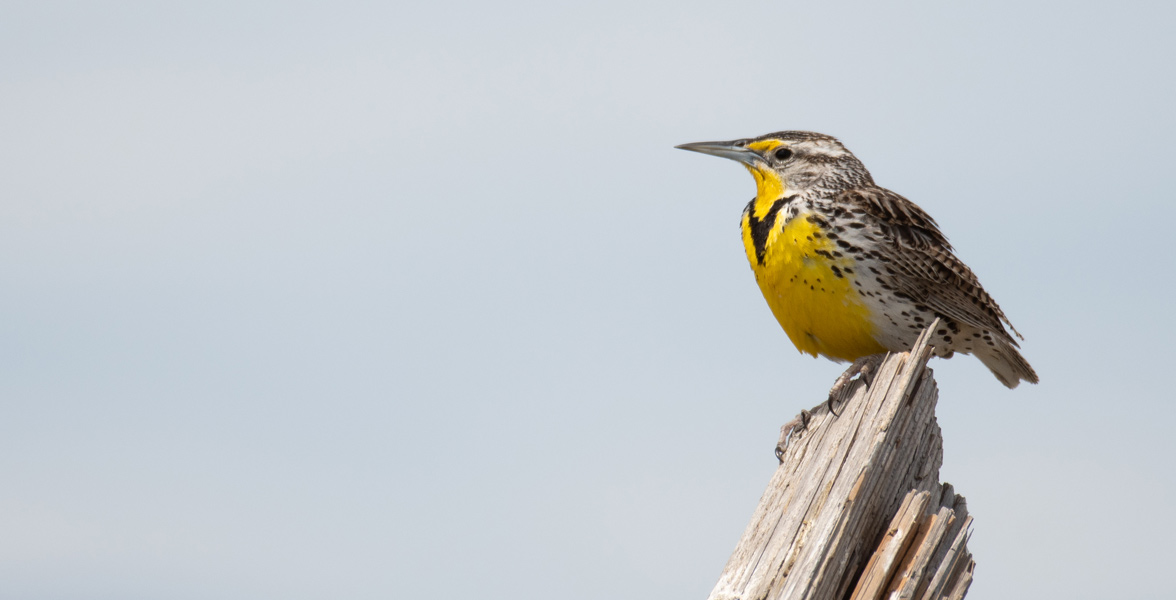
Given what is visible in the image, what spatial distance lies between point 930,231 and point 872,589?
2155mm

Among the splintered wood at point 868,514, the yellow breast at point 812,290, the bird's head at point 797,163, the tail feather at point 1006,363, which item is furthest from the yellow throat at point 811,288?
the splintered wood at point 868,514

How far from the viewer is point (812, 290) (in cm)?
421

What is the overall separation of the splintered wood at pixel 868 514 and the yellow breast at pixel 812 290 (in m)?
1.03

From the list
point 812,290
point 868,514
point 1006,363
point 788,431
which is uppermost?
point 1006,363

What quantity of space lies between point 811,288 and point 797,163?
2.88 ft

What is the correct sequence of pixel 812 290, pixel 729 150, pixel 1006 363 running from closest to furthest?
pixel 812 290, pixel 1006 363, pixel 729 150

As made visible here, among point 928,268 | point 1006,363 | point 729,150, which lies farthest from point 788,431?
point 729,150

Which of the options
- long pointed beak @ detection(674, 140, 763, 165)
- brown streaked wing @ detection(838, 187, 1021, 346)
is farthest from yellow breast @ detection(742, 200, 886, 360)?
long pointed beak @ detection(674, 140, 763, 165)

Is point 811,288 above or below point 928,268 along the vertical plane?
below

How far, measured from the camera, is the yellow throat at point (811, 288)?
421cm

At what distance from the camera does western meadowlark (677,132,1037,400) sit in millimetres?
4227

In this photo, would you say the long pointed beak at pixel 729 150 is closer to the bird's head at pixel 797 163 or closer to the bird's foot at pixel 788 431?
the bird's head at pixel 797 163

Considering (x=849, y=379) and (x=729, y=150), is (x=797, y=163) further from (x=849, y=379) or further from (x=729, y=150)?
(x=849, y=379)

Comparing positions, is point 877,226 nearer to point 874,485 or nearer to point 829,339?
point 829,339
